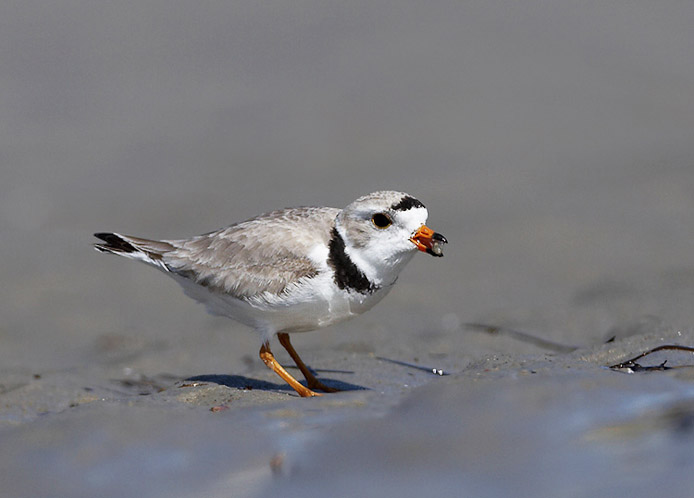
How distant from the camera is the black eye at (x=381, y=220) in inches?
207

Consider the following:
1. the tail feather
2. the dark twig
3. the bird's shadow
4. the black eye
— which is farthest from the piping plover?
the dark twig

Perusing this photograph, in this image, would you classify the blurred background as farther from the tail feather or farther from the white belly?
the white belly

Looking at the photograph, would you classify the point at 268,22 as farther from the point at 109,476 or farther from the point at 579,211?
the point at 109,476

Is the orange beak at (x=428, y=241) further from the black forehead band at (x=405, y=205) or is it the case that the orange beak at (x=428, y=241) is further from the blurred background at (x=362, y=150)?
the blurred background at (x=362, y=150)

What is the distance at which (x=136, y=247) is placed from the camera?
6082mm

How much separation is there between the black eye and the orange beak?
0.16 m

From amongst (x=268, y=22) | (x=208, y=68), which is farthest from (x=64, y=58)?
(x=268, y=22)

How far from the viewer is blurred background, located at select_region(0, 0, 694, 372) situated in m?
8.29

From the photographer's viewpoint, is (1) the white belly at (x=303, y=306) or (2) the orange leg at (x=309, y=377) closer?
(1) the white belly at (x=303, y=306)

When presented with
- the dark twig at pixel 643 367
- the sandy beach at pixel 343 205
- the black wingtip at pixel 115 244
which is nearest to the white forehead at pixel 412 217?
the sandy beach at pixel 343 205

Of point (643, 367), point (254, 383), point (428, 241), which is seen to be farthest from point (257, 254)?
point (643, 367)

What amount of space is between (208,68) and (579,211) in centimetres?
515

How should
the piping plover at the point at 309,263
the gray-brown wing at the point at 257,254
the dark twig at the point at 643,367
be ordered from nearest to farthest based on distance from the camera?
the dark twig at the point at 643,367 → the piping plover at the point at 309,263 → the gray-brown wing at the point at 257,254

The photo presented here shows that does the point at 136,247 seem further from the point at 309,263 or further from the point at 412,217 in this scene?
the point at 412,217
